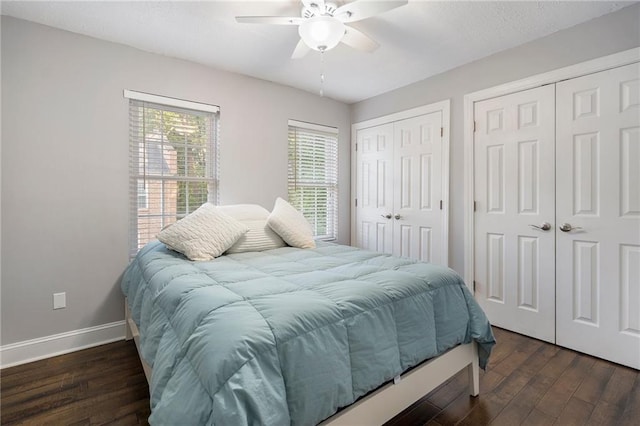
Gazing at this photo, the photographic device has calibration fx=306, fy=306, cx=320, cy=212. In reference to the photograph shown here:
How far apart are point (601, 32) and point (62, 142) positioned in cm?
407

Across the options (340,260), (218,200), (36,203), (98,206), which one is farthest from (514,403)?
(36,203)

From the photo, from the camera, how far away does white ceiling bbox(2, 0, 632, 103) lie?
2064mm

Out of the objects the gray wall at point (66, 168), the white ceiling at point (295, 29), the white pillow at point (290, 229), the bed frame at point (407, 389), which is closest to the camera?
the bed frame at point (407, 389)

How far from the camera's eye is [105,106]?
8.14 ft

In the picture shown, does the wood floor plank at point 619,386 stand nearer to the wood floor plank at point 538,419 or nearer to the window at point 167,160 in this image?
the wood floor plank at point 538,419

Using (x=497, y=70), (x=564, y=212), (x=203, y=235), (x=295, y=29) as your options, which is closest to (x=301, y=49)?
(x=295, y=29)

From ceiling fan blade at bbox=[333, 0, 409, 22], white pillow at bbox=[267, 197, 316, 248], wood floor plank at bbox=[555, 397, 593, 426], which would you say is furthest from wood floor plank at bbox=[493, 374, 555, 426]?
ceiling fan blade at bbox=[333, 0, 409, 22]

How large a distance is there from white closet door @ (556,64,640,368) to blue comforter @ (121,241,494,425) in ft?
3.72

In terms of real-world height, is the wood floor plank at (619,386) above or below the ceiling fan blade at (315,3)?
below

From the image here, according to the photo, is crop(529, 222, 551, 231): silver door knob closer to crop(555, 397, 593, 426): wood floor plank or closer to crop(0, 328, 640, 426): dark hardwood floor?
crop(0, 328, 640, 426): dark hardwood floor

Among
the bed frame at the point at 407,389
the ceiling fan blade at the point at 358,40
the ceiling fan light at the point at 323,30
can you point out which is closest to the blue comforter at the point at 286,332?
the bed frame at the point at 407,389

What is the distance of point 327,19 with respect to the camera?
5.65 feet

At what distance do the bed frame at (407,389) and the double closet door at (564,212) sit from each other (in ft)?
3.87

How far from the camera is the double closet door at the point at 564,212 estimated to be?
83.7 inches
